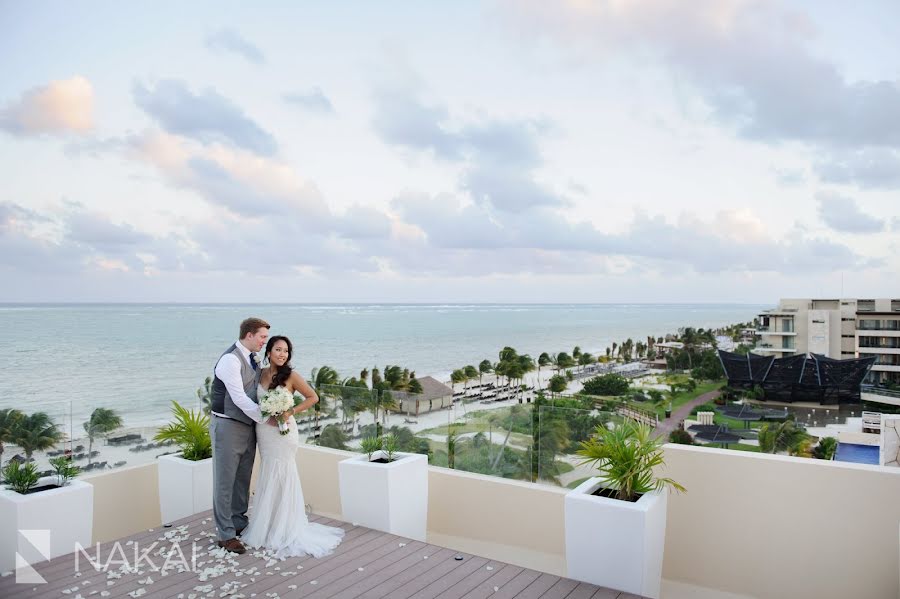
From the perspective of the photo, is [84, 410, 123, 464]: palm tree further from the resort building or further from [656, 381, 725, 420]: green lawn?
the resort building

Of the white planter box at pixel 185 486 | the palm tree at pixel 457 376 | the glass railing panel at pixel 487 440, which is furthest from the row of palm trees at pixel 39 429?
the palm tree at pixel 457 376

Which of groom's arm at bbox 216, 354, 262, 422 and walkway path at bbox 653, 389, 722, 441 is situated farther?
walkway path at bbox 653, 389, 722, 441

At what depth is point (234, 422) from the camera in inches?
156

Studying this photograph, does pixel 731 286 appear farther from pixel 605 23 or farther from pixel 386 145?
pixel 605 23

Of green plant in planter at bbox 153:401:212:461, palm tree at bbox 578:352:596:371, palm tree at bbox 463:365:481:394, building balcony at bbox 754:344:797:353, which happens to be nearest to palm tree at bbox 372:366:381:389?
palm tree at bbox 463:365:481:394

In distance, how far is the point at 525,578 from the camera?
11.2 ft

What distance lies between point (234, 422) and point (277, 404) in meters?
0.37

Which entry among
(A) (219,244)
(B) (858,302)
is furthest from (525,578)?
(B) (858,302)

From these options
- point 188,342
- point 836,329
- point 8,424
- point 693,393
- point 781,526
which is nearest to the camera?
point 781,526

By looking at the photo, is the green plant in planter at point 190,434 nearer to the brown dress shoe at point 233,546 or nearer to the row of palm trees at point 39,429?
the brown dress shoe at point 233,546

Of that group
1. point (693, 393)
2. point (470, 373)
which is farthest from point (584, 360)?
point (470, 373)

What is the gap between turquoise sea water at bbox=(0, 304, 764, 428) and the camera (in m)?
43.5

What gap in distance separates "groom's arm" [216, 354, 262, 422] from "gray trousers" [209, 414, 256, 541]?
6.7 inches

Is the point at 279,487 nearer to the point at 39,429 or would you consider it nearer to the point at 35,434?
the point at 35,434
